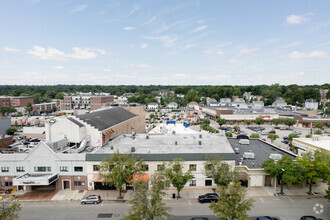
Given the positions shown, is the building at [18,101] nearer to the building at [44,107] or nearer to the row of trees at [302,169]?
the building at [44,107]

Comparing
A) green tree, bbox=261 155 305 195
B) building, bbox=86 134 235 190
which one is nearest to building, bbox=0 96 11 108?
building, bbox=86 134 235 190

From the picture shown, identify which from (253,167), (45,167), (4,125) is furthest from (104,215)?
(4,125)

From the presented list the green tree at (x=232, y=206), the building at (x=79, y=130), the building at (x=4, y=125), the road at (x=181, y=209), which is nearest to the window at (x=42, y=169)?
the road at (x=181, y=209)

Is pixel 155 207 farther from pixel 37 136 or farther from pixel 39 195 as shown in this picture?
pixel 37 136

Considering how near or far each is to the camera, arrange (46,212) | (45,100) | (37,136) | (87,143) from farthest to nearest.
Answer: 1. (45,100)
2. (37,136)
3. (87,143)
4. (46,212)

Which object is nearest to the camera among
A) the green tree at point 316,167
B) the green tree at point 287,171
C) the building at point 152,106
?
the green tree at point 287,171

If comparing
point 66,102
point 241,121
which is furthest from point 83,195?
point 66,102

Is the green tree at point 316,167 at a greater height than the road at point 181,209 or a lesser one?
greater

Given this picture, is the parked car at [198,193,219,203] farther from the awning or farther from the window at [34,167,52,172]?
the window at [34,167,52,172]

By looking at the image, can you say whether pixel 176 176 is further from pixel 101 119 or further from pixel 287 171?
pixel 101 119
